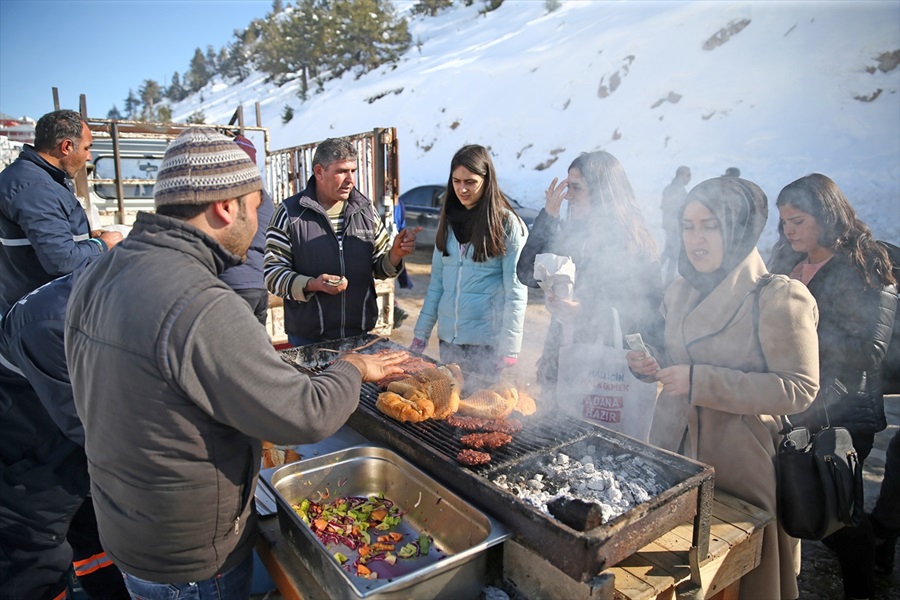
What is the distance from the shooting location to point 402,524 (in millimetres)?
2309

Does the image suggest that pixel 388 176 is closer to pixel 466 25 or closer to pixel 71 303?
pixel 71 303

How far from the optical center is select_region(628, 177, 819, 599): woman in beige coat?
7.49 feet

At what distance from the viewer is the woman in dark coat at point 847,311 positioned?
2916 millimetres

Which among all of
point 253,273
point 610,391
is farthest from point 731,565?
point 253,273

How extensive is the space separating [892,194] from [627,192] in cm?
1352

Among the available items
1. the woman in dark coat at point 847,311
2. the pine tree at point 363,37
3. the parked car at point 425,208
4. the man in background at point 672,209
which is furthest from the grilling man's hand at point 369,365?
the pine tree at point 363,37

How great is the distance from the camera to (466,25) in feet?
163

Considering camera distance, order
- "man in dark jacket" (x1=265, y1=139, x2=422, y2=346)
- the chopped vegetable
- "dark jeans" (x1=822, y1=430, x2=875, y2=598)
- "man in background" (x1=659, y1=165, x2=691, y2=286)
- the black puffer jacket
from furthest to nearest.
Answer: "man in background" (x1=659, y1=165, x2=691, y2=286) → "man in dark jacket" (x1=265, y1=139, x2=422, y2=346) → "dark jeans" (x1=822, y1=430, x2=875, y2=598) → the black puffer jacket → the chopped vegetable

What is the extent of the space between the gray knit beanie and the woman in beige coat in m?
1.92

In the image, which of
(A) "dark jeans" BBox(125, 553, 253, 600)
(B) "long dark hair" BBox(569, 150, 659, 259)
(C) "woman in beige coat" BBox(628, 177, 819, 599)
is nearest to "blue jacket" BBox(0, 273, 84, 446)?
(A) "dark jeans" BBox(125, 553, 253, 600)

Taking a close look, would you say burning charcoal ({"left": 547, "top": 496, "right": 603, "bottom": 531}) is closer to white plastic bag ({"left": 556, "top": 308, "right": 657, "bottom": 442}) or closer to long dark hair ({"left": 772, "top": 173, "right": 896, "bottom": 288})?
white plastic bag ({"left": 556, "top": 308, "right": 657, "bottom": 442})

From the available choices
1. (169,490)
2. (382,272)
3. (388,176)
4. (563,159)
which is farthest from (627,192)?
(563,159)

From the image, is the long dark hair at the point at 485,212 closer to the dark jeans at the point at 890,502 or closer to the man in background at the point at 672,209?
the dark jeans at the point at 890,502

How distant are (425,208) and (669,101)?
12.1 meters
